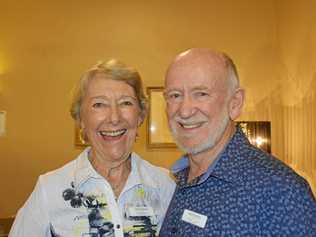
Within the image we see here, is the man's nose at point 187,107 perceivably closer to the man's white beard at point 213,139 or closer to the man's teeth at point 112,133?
the man's white beard at point 213,139

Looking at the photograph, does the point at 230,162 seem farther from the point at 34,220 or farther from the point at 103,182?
the point at 34,220

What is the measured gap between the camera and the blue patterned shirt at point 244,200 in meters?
1.09

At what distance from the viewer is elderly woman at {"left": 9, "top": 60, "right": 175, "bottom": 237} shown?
59.6 inches

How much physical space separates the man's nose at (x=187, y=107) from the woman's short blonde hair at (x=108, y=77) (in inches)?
13.2

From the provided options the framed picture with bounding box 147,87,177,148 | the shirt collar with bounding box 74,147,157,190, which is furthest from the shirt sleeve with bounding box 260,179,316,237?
the framed picture with bounding box 147,87,177,148

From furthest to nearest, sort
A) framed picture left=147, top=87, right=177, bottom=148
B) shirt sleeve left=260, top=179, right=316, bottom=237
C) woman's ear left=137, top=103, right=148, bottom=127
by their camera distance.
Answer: framed picture left=147, top=87, right=177, bottom=148 < woman's ear left=137, top=103, right=148, bottom=127 < shirt sleeve left=260, top=179, right=316, bottom=237

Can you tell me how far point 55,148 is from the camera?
4039 millimetres

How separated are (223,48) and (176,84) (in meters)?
2.79

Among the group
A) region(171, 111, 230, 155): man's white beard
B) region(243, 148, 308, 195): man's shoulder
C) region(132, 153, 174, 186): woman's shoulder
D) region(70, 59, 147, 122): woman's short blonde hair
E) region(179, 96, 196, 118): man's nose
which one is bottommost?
region(132, 153, 174, 186): woman's shoulder

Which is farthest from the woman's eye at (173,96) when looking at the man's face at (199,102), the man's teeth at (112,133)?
the man's teeth at (112,133)

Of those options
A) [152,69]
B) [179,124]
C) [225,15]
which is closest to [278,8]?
[225,15]

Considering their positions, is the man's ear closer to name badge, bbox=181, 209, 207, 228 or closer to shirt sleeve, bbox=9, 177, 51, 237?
name badge, bbox=181, 209, 207, 228

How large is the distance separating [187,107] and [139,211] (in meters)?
0.50

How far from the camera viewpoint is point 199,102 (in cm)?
140
